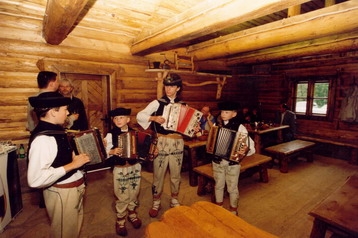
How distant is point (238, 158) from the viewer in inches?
142

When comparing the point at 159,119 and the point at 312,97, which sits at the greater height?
the point at 312,97

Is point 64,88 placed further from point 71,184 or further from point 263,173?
point 263,173

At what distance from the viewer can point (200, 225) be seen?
2.11m

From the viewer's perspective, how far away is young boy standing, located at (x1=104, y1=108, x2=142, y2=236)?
3.39 meters

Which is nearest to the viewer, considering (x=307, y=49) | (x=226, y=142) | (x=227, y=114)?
(x=226, y=142)

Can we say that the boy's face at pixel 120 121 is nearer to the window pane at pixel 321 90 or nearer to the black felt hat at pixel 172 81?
the black felt hat at pixel 172 81

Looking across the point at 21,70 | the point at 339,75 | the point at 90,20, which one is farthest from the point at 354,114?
the point at 21,70

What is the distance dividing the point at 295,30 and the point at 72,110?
17.4ft

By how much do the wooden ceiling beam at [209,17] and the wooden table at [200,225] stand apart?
2.70 metres

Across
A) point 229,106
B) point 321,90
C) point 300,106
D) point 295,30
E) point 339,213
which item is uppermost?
point 295,30

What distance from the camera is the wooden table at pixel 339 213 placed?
8.29ft

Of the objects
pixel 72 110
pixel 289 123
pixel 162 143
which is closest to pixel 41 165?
pixel 162 143

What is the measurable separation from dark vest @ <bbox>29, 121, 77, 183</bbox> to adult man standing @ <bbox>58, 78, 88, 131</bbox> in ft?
8.27

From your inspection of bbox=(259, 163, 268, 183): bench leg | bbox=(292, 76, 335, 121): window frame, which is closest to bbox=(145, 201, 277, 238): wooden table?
bbox=(259, 163, 268, 183): bench leg
